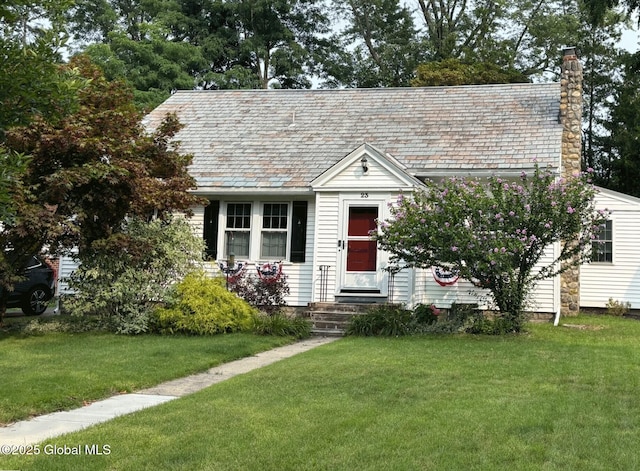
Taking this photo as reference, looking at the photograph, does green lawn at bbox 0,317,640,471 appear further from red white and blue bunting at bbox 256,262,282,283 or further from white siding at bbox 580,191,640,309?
white siding at bbox 580,191,640,309

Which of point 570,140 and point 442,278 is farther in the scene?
point 570,140

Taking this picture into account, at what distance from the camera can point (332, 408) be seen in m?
6.62

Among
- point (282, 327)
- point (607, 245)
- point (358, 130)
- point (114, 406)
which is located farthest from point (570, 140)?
point (114, 406)

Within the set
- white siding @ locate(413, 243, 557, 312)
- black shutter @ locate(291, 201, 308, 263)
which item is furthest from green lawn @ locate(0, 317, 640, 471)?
black shutter @ locate(291, 201, 308, 263)

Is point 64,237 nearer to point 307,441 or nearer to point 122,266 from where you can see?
point 122,266

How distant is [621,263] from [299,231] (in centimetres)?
935

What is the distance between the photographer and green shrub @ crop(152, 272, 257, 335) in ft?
42.8

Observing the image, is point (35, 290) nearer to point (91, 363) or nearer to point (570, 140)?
point (91, 363)

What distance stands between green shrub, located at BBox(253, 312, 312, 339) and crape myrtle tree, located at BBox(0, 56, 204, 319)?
2.91m

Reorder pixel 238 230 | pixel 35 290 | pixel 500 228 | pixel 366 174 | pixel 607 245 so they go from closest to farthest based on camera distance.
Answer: pixel 500 228
pixel 366 174
pixel 238 230
pixel 35 290
pixel 607 245

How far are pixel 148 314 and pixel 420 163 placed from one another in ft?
23.3

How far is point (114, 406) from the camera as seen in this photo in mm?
7254

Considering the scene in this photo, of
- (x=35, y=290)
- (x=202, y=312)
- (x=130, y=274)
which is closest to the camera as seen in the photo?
(x=202, y=312)

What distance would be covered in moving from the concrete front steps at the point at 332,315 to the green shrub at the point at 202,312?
142 cm
